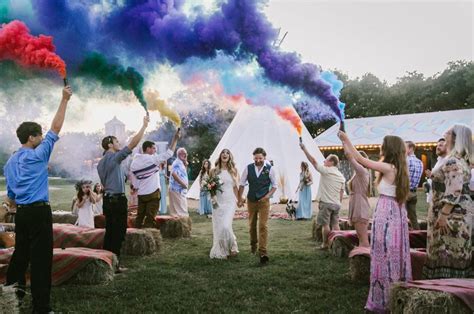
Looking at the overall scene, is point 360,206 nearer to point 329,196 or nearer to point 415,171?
point 329,196

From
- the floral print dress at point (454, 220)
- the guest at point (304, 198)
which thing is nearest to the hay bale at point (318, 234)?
the guest at point (304, 198)

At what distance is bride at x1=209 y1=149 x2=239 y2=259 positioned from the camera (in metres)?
7.73

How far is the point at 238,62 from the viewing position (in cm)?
851

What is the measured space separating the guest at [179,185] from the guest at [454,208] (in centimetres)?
693

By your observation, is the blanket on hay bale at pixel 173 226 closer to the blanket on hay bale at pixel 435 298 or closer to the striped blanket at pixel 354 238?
the striped blanket at pixel 354 238

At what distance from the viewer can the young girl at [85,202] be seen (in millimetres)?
8156

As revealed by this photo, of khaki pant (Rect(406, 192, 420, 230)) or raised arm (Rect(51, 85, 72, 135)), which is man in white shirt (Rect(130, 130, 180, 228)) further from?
khaki pant (Rect(406, 192, 420, 230))

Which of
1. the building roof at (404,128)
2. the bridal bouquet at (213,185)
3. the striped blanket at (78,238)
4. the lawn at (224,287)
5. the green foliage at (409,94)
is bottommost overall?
the lawn at (224,287)

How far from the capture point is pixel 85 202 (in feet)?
27.6

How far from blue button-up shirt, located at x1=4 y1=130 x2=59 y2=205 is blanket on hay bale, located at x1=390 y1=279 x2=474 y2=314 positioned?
3444 mm

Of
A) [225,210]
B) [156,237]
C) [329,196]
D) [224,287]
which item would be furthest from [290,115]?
[224,287]

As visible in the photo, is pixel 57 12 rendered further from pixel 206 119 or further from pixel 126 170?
pixel 206 119

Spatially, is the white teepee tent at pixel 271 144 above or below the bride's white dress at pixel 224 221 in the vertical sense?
above

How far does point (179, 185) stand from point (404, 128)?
18881 millimetres
